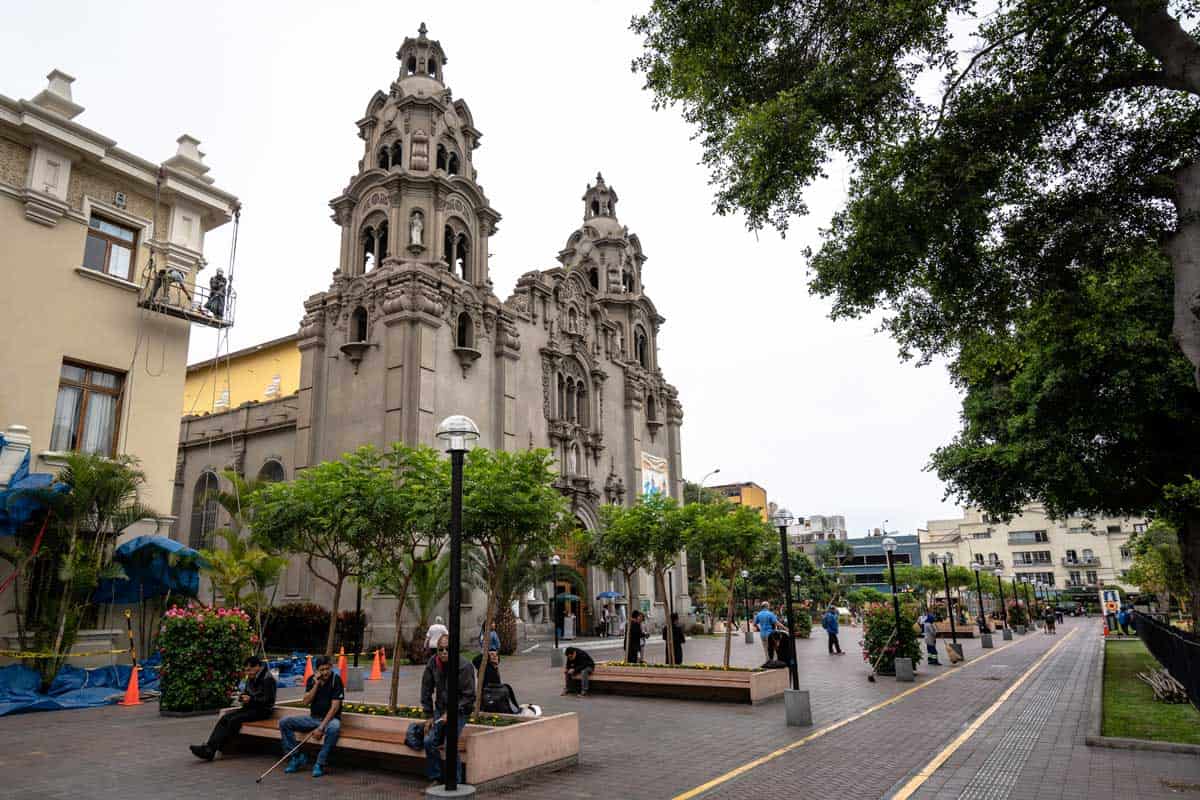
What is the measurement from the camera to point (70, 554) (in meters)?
16.2

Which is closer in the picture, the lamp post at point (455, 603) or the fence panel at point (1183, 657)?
the lamp post at point (455, 603)

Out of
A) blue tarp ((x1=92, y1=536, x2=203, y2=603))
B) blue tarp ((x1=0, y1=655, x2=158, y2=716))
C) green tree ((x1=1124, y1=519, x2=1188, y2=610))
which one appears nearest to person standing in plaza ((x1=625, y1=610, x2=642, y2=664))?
blue tarp ((x1=92, y1=536, x2=203, y2=603))

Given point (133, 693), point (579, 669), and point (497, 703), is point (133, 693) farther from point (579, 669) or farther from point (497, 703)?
point (497, 703)

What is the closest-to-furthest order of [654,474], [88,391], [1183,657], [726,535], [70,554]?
[1183,657]
[70,554]
[88,391]
[726,535]
[654,474]

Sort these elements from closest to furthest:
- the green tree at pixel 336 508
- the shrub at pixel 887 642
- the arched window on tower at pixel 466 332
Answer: the green tree at pixel 336 508 → the shrub at pixel 887 642 → the arched window on tower at pixel 466 332

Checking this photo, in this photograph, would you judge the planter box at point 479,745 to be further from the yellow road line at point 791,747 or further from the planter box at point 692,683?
the planter box at point 692,683

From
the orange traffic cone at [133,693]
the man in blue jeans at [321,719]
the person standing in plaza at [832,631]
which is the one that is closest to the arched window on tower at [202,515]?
the orange traffic cone at [133,693]

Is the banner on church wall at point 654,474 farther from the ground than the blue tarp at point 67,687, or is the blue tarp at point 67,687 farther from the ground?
the banner on church wall at point 654,474

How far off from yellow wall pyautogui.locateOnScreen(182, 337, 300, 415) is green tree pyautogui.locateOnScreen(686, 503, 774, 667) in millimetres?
30529

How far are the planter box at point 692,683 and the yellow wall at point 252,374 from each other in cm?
3211

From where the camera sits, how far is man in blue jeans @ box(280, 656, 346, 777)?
9.62 metres

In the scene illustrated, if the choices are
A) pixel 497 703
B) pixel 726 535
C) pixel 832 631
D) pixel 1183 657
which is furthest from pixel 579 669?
pixel 832 631

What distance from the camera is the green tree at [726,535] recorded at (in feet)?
64.5

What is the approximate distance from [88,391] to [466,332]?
17.8 m
